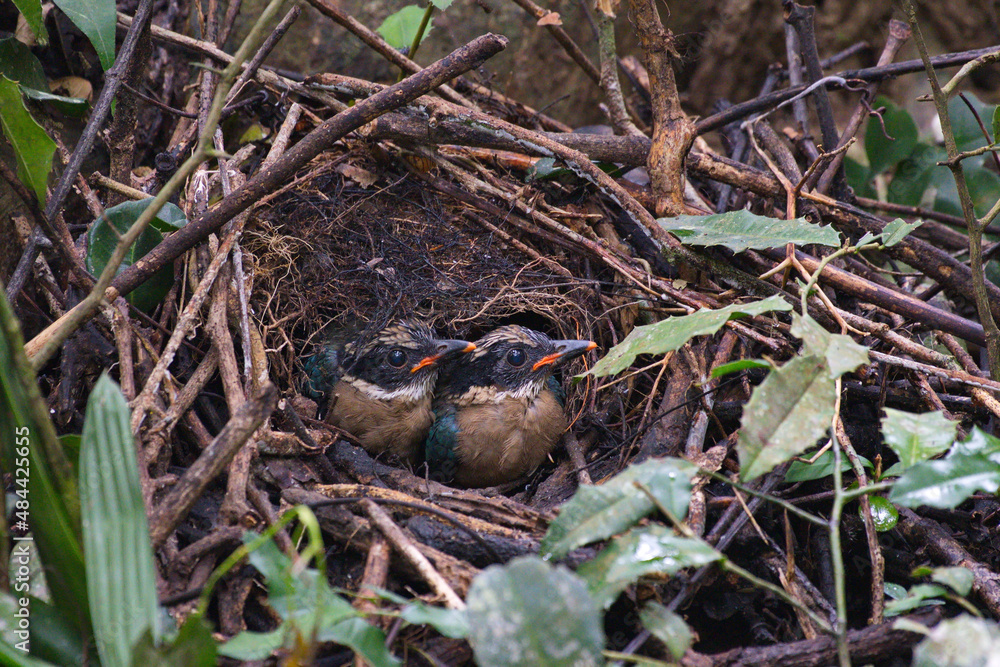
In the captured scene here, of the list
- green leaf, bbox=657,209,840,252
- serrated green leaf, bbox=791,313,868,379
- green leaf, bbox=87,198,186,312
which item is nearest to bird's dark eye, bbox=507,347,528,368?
green leaf, bbox=657,209,840,252

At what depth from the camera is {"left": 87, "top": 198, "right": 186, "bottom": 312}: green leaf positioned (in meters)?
2.47

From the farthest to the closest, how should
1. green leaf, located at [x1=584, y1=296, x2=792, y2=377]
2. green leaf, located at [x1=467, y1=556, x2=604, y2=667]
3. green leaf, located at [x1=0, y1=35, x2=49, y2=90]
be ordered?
green leaf, located at [x1=0, y1=35, x2=49, y2=90]
green leaf, located at [x1=584, y1=296, x2=792, y2=377]
green leaf, located at [x1=467, y1=556, x2=604, y2=667]

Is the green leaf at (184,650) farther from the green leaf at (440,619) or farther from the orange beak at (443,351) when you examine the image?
the orange beak at (443,351)

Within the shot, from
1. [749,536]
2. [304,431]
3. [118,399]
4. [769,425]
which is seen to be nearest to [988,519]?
[749,536]

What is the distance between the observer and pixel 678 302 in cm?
274

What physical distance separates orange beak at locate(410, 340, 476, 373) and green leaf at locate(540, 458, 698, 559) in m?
1.89

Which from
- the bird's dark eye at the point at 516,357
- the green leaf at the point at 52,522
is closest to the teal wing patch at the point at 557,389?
the bird's dark eye at the point at 516,357

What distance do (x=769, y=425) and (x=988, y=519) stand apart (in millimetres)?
1131

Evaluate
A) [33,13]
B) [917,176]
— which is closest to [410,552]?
[33,13]

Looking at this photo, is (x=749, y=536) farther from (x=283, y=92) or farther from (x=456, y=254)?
(x=283, y=92)

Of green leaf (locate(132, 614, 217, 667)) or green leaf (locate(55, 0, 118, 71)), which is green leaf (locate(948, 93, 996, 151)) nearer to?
green leaf (locate(55, 0, 118, 71))

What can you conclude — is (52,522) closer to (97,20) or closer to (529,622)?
(529,622)

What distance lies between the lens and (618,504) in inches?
62.8

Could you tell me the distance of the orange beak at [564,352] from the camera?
3.30 m
